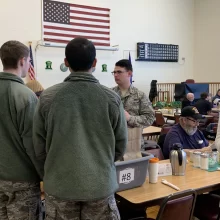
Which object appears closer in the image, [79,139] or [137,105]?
[79,139]

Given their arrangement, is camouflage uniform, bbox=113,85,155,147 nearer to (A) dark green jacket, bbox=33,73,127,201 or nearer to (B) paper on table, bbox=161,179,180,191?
(B) paper on table, bbox=161,179,180,191

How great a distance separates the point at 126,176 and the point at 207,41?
1105 cm

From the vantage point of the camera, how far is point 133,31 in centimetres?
1061

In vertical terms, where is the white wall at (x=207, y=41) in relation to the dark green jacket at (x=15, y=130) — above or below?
above

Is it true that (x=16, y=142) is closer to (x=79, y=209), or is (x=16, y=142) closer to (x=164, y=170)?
(x=79, y=209)

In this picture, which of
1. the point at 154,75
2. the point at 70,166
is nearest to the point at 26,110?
the point at 70,166

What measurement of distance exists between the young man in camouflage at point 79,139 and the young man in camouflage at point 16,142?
0.18 metres

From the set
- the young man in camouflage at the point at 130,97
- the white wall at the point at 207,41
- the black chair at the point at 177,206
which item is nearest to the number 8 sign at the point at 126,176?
the black chair at the point at 177,206

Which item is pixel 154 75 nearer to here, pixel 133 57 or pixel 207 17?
pixel 133 57

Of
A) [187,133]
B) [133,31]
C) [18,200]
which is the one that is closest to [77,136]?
[18,200]

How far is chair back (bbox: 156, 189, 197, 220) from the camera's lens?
1848 millimetres

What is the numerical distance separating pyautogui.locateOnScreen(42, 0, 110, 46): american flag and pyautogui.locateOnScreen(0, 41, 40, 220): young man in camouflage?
739 cm

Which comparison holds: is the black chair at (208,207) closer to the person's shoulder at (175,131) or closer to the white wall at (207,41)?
the person's shoulder at (175,131)

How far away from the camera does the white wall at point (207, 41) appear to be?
38.1 ft
